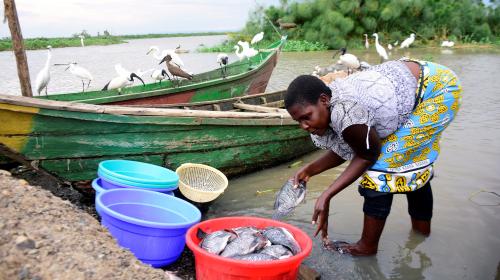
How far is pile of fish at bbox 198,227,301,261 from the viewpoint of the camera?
2092 millimetres

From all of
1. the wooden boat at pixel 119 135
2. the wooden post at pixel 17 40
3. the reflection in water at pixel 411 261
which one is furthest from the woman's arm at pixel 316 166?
the wooden post at pixel 17 40

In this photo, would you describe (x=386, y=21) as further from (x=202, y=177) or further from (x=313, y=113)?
(x=313, y=113)

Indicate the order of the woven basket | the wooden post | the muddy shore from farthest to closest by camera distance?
1. the wooden post
2. the woven basket
3. the muddy shore

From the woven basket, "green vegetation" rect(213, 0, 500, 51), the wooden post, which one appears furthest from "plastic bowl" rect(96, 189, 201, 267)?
"green vegetation" rect(213, 0, 500, 51)

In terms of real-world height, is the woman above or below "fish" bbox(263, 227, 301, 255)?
above

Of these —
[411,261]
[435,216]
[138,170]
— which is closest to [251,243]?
[411,261]

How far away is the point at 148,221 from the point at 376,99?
153 centimetres

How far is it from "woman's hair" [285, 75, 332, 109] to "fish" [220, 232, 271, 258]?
73cm

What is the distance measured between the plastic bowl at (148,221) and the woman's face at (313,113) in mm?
934

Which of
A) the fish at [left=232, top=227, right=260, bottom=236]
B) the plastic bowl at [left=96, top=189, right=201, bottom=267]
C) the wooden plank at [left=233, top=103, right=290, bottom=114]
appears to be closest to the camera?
the fish at [left=232, top=227, right=260, bottom=236]

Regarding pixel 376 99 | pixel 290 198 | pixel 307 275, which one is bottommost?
pixel 307 275

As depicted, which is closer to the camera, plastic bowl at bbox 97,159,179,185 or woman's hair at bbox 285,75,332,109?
woman's hair at bbox 285,75,332,109

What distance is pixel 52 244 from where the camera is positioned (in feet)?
5.99

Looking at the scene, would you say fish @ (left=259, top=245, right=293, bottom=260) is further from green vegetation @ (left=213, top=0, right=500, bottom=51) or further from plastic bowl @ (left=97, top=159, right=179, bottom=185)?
green vegetation @ (left=213, top=0, right=500, bottom=51)
